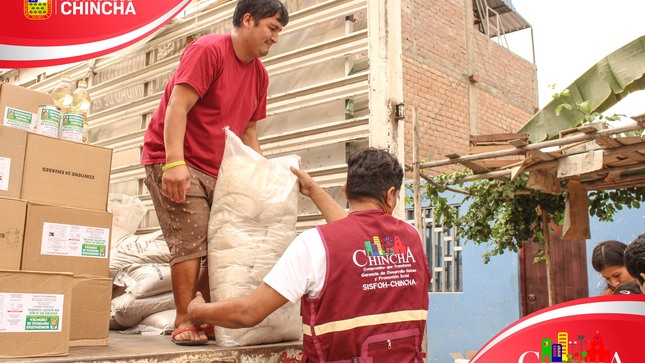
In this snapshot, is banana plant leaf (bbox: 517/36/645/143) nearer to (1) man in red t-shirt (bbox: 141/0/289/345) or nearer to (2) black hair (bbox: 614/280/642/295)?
(2) black hair (bbox: 614/280/642/295)

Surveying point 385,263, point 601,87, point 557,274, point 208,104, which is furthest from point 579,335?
point 557,274

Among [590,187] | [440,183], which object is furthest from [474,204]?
[590,187]

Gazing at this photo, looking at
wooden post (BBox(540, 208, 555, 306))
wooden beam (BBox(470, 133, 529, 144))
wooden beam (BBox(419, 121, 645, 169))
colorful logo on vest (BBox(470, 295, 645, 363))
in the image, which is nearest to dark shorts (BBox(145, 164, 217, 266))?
colorful logo on vest (BBox(470, 295, 645, 363))

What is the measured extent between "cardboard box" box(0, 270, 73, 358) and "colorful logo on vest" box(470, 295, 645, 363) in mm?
1803

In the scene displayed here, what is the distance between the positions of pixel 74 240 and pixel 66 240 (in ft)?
0.10

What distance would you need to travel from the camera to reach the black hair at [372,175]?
6.15 feet

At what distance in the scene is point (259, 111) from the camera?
2535mm

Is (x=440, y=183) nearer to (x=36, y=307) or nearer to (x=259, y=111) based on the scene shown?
(x=259, y=111)

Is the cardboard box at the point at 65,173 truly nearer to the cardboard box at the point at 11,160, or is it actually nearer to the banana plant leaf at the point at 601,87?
the cardboard box at the point at 11,160

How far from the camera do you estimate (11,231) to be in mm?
1943

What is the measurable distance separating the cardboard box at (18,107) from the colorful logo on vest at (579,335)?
219 centimetres

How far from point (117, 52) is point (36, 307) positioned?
2.19 m

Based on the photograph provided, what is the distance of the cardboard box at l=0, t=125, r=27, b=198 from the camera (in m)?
1.98

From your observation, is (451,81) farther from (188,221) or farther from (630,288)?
(188,221)
